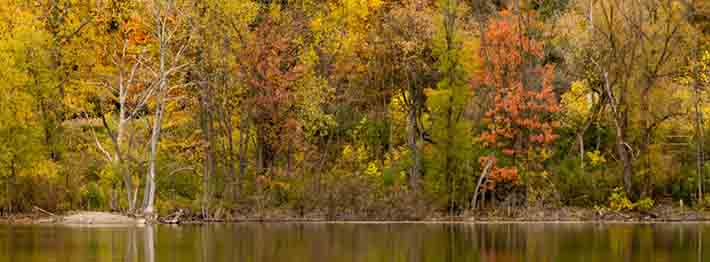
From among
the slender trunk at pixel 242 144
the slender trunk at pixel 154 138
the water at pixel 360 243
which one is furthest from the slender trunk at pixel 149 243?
the slender trunk at pixel 242 144

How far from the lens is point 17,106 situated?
2210 inches

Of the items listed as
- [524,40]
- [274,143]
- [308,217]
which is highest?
[524,40]

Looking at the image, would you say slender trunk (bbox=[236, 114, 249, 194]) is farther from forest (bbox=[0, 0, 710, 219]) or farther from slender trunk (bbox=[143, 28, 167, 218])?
slender trunk (bbox=[143, 28, 167, 218])

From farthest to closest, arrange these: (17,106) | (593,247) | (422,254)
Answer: (17,106) → (593,247) → (422,254)

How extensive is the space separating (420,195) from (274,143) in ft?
25.4

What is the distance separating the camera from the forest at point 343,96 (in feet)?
184

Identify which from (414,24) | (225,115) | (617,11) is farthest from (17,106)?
(617,11)

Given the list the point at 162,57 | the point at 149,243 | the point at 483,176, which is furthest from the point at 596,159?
the point at 149,243

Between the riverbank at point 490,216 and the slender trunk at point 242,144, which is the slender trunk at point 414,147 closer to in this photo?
the riverbank at point 490,216

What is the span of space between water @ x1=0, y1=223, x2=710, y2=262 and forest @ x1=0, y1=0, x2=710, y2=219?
237 inches

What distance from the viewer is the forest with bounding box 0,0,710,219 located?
5606 centimetres

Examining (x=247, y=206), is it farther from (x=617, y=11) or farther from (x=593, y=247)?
(x=593, y=247)

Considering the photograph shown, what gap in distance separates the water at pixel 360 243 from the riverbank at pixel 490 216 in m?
4.63

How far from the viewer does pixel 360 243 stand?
124 feet
